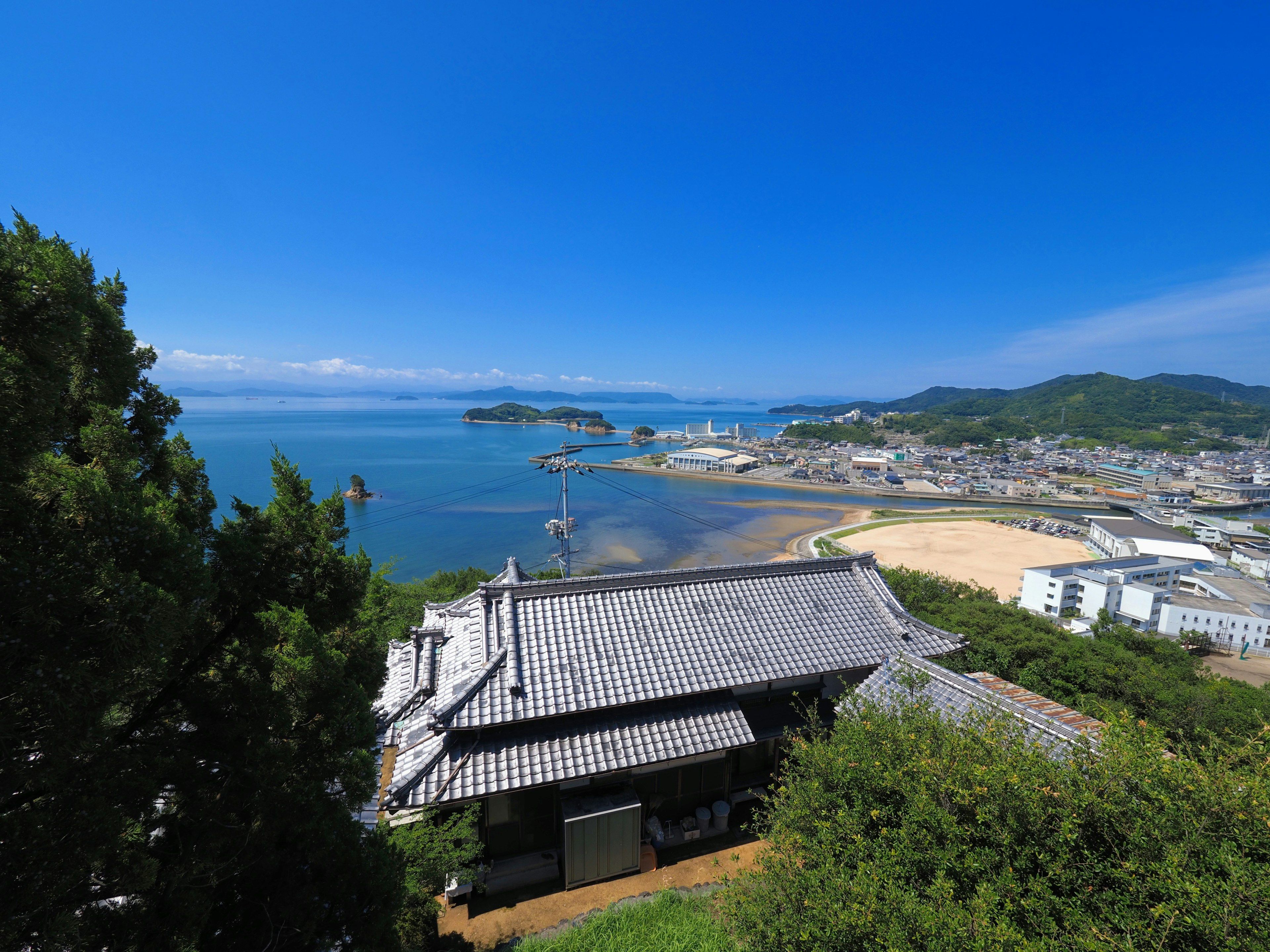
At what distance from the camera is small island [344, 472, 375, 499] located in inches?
2542

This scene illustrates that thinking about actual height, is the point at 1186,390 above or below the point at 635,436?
above

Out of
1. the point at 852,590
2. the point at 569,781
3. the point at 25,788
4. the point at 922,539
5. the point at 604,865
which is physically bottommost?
the point at 922,539

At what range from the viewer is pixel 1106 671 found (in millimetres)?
15281

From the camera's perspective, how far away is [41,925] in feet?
9.04

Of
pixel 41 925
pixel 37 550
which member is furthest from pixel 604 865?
pixel 37 550

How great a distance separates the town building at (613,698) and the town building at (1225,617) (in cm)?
3440

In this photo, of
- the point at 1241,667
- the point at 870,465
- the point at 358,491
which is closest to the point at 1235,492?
the point at 870,465

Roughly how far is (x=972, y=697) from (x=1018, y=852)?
4987 mm

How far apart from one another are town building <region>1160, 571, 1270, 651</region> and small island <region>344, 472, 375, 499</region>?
7815 centimetres

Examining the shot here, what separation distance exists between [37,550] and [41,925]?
2.11 metres

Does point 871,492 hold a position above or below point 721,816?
below

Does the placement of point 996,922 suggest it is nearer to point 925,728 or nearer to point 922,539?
point 925,728

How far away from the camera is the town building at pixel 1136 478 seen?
83938mm

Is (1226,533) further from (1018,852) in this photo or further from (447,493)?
(447,493)
